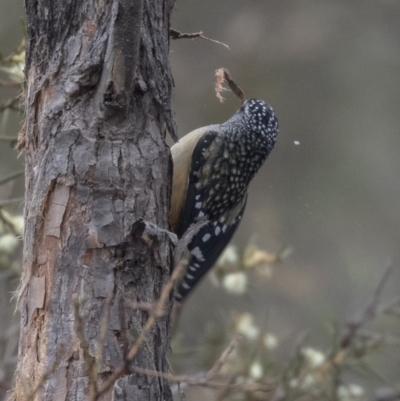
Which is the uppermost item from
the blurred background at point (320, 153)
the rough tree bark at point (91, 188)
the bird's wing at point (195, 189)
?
the rough tree bark at point (91, 188)

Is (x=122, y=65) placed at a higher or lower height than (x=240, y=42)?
higher

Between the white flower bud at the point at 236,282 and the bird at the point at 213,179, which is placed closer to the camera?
the bird at the point at 213,179

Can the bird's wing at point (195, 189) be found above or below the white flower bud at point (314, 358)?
above

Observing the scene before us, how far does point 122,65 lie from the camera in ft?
6.97

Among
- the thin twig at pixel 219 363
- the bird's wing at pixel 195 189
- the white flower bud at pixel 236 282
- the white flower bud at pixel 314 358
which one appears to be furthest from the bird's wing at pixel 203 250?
the thin twig at pixel 219 363

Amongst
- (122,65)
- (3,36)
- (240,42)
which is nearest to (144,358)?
(122,65)

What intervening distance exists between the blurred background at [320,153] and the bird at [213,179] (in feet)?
10.4

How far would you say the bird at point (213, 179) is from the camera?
10.8ft

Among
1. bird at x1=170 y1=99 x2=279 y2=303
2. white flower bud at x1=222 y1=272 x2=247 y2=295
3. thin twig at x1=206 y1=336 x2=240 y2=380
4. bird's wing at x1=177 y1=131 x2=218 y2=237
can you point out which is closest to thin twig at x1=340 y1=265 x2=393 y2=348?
white flower bud at x1=222 y1=272 x2=247 y2=295

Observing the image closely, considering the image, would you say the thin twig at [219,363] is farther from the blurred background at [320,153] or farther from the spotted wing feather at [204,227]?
the blurred background at [320,153]

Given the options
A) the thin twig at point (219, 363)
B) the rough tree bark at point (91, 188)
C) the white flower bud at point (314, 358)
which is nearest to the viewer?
the thin twig at point (219, 363)

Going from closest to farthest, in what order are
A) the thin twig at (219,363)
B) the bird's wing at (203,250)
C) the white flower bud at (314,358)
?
the thin twig at (219,363), the bird's wing at (203,250), the white flower bud at (314,358)

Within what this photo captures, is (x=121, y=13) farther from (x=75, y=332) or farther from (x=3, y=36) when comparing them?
(x=3, y=36)

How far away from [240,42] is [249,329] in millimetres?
3317
